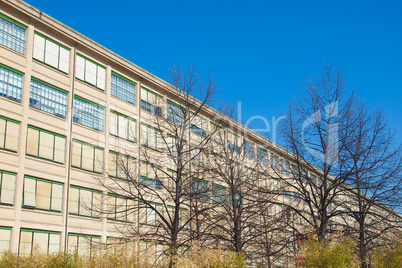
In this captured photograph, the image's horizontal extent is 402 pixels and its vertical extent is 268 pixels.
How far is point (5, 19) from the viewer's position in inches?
1184

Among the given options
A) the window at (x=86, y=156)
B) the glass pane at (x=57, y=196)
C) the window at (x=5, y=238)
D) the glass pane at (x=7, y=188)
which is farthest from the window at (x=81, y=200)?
the window at (x=5, y=238)

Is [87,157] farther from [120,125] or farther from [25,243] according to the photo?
[25,243]

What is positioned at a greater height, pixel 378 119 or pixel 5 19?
pixel 5 19

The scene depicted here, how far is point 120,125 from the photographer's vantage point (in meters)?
38.2

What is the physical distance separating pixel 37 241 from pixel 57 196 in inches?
133

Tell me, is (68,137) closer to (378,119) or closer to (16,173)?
(16,173)

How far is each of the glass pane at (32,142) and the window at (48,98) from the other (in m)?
1.87

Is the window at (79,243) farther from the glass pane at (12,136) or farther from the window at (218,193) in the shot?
the window at (218,193)

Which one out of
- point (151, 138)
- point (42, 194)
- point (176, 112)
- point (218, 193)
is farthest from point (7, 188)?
point (218, 193)

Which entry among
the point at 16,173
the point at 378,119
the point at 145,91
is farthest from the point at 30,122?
the point at 378,119

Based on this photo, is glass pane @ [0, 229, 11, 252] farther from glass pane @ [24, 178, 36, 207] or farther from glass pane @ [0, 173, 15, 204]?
glass pane @ [24, 178, 36, 207]

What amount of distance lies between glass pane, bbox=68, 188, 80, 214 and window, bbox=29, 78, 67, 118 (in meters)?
5.57

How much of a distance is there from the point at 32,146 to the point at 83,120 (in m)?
5.34

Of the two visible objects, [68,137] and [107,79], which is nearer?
[68,137]
